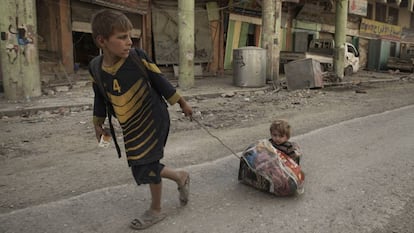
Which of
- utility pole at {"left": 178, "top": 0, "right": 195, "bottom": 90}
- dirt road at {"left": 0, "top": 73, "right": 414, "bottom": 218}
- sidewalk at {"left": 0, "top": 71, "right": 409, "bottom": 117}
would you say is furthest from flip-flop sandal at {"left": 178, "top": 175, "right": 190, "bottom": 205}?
utility pole at {"left": 178, "top": 0, "right": 195, "bottom": 90}

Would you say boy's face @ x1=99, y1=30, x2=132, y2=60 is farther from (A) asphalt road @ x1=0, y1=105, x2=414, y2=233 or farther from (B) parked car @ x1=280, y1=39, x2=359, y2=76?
(B) parked car @ x1=280, y1=39, x2=359, y2=76

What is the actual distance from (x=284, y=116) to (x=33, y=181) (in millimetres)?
4838

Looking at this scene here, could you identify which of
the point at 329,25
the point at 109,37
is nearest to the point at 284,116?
the point at 109,37

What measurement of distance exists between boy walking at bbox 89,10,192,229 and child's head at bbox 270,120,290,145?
3.48ft

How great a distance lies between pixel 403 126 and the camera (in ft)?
19.3

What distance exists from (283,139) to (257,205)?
698 mm

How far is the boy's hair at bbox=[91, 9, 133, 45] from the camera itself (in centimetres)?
220

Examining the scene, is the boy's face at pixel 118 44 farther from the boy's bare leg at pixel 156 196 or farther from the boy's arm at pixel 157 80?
the boy's bare leg at pixel 156 196

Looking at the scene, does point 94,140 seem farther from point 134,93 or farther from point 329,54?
point 329,54

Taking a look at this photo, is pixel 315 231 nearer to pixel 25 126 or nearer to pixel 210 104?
pixel 25 126

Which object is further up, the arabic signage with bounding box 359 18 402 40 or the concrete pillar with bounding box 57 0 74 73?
the arabic signage with bounding box 359 18 402 40

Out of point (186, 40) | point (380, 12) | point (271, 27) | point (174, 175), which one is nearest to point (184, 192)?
point (174, 175)

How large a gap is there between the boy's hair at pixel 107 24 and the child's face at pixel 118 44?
25 millimetres

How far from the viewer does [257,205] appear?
292cm
